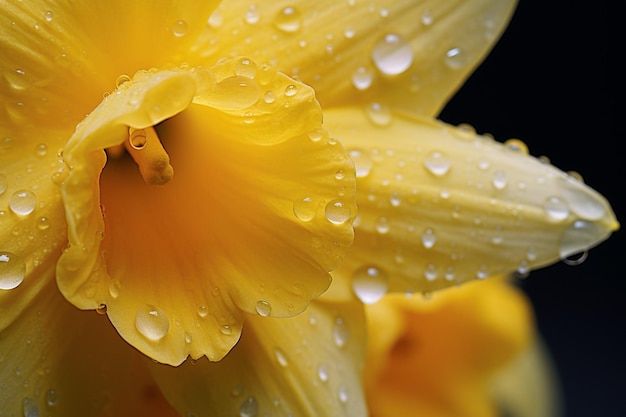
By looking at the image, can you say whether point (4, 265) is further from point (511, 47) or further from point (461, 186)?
point (511, 47)

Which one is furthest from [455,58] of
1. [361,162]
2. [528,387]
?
[528,387]

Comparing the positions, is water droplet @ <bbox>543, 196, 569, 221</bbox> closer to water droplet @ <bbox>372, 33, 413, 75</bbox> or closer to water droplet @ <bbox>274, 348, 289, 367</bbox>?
water droplet @ <bbox>372, 33, 413, 75</bbox>

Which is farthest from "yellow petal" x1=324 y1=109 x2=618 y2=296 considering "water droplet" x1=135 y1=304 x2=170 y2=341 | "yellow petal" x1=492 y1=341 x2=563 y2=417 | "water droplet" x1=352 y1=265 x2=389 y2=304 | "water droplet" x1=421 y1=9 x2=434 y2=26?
"yellow petal" x1=492 y1=341 x2=563 y2=417

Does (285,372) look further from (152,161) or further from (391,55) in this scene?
(391,55)

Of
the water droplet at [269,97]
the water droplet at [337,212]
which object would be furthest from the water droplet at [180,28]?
the water droplet at [337,212]

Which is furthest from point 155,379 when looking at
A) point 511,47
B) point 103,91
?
point 511,47

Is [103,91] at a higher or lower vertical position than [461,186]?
higher
